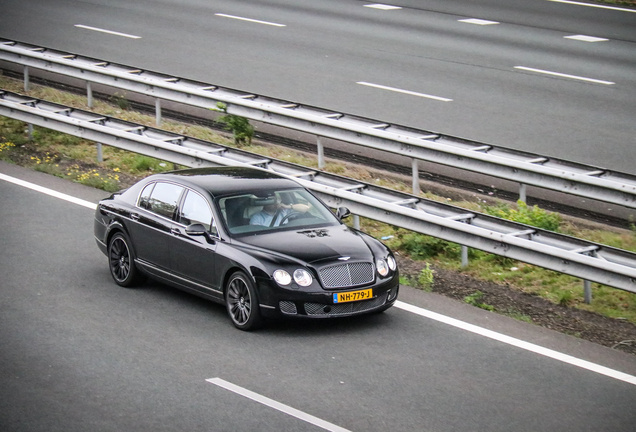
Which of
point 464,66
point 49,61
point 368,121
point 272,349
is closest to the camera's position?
point 272,349

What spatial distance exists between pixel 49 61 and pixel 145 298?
9.03 meters

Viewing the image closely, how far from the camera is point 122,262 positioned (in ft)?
36.7

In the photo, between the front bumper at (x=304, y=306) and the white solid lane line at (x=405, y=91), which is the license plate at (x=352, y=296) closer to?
the front bumper at (x=304, y=306)

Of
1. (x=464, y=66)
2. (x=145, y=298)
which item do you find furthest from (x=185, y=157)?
(x=464, y=66)

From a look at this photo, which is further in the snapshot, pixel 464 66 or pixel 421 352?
pixel 464 66

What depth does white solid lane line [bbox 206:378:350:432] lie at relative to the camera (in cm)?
741

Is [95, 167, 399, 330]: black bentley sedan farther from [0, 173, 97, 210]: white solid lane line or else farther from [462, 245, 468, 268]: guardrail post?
[0, 173, 97, 210]: white solid lane line

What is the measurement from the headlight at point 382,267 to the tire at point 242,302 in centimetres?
130

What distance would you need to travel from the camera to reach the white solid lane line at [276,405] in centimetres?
→ 741

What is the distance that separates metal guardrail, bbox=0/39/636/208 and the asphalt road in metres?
2.51

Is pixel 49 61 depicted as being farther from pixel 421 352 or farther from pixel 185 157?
pixel 421 352

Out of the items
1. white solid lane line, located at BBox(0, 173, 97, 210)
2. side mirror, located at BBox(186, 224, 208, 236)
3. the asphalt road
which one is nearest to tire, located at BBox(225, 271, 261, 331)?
side mirror, located at BBox(186, 224, 208, 236)

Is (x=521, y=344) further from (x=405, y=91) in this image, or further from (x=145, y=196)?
(x=405, y=91)

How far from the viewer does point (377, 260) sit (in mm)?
9820
